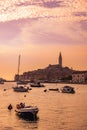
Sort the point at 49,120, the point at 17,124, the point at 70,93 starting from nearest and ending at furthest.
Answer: the point at 17,124 → the point at 49,120 → the point at 70,93

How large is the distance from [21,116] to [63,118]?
23.7 ft

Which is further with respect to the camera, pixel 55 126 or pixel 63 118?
pixel 63 118

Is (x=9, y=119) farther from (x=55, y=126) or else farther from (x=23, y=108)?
(x=55, y=126)

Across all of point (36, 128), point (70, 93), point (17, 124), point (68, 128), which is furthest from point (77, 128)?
point (70, 93)

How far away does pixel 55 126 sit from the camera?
61250mm

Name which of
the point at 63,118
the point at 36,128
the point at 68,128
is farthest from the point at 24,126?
the point at 63,118

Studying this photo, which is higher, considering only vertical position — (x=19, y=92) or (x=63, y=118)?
(x=63, y=118)

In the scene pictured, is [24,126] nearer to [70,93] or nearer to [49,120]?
[49,120]

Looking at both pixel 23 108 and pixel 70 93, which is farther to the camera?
pixel 70 93

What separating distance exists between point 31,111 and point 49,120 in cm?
362

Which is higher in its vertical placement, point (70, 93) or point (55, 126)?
point (55, 126)

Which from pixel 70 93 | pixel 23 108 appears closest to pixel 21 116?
pixel 23 108

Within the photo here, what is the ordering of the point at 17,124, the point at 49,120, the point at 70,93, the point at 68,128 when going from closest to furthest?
1. the point at 68,128
2. the point at 17,124
3. the point at 49,120
4. the point at 70,93

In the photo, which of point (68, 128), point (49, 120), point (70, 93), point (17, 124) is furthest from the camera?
point (70, 93)
